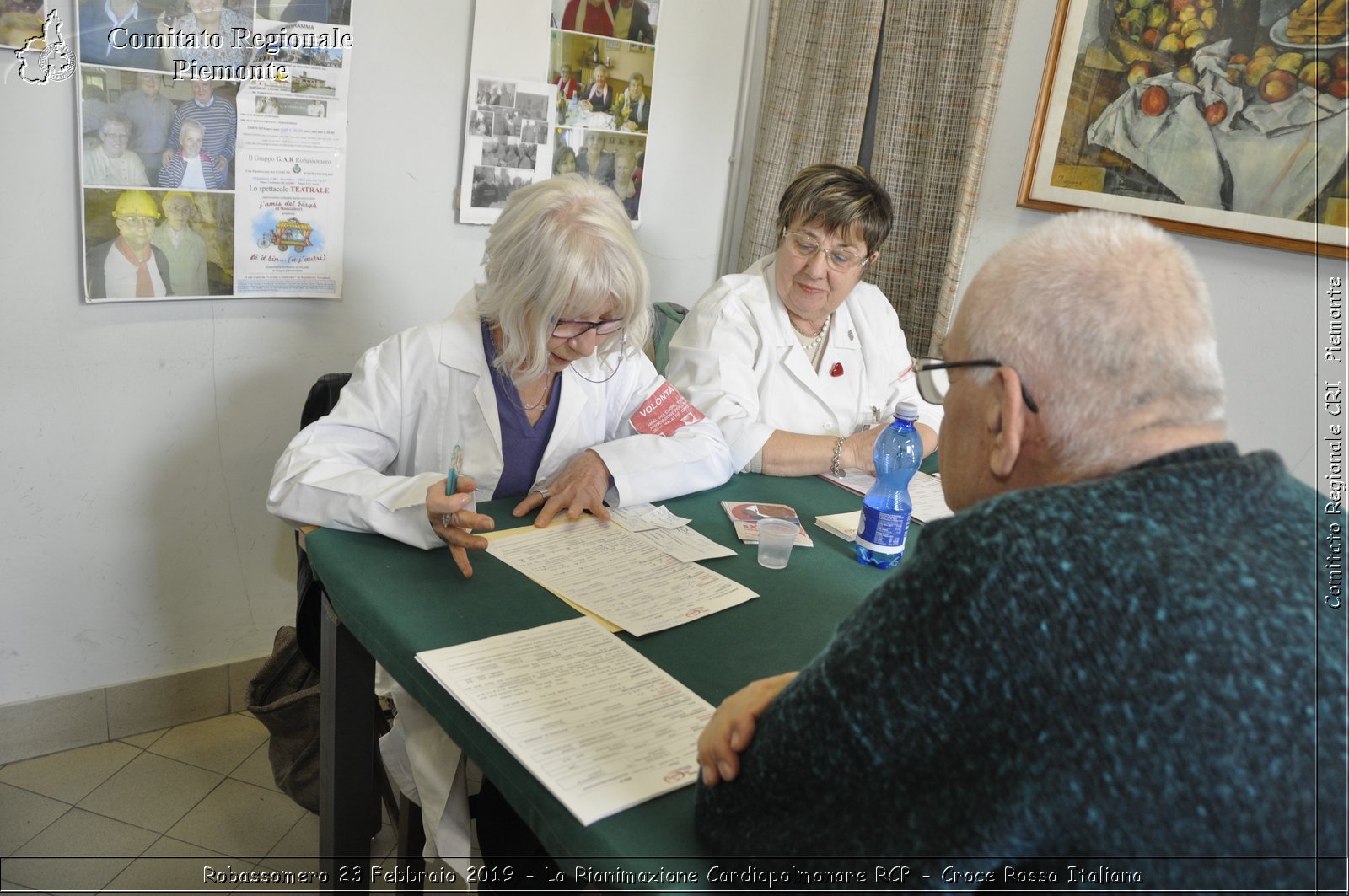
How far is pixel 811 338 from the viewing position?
2682 millimetres

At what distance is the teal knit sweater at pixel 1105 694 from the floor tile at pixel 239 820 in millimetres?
1892

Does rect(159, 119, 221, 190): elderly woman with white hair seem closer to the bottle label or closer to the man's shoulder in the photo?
the bottle label

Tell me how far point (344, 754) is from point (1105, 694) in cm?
132

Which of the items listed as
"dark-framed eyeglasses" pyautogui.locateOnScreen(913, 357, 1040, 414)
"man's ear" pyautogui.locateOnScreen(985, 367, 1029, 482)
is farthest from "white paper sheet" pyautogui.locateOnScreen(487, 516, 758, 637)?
"man's ear" pyautogui.locateOnScreen(985, 367, 1029, 482)

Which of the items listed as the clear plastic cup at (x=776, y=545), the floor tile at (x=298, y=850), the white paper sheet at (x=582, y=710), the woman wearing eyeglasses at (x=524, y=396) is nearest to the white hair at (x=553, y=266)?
the woman wearing eyeglasses at (x=524, y=396)

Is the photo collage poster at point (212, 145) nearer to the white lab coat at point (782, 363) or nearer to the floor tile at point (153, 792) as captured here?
the white lab coat at point (782, 363)

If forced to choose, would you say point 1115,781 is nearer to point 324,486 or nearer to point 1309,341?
point 324,486

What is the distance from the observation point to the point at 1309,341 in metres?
2.26

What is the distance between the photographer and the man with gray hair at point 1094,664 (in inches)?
29.1

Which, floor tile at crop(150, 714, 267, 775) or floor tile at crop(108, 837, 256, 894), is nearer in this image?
floor tile at crop(108, 837, 256, 894)

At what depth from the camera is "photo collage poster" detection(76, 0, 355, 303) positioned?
218 cm

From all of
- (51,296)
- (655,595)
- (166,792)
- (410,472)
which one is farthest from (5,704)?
(655,595)

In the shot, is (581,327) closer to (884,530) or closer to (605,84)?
(884,530)

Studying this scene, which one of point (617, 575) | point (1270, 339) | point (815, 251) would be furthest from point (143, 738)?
point (1270, 339)
